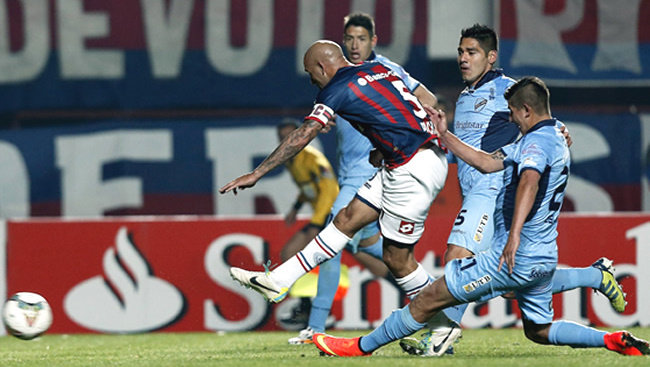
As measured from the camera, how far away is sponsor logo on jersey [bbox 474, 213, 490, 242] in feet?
22.1

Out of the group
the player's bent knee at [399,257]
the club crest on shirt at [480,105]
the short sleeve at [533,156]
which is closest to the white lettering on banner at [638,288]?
the club crest on shirt at [480,105]

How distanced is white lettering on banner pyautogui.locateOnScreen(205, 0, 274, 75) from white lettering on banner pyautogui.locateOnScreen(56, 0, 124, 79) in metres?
1.05

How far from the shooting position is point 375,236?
26.3ft

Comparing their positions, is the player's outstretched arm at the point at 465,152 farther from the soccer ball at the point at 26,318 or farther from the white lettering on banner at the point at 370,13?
the white lettering on banner at the point at 370,13

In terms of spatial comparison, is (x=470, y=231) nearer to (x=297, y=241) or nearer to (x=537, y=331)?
(x=537, y=331)

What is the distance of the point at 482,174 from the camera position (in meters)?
6.95

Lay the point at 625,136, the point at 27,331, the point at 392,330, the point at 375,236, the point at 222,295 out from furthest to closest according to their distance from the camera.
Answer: the point at 625,136 < the point at 222,295 < the point at 375,236 < the point at 27,331 < the point at 392,330

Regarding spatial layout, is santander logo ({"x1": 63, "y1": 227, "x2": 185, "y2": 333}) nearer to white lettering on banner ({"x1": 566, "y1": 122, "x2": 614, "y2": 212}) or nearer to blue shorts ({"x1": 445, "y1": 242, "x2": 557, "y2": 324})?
blue shorts ({"x1": 445, "y1": 242, "x2": 557, "y2": 324})

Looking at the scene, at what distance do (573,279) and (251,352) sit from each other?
6.75ft

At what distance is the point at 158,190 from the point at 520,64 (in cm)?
416

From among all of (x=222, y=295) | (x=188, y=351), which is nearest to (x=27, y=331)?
(x=188, y=351)

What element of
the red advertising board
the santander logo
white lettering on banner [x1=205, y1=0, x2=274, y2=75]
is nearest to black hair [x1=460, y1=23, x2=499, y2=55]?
the red advertising board

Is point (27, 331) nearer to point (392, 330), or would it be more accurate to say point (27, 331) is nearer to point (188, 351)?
point (188, 351)

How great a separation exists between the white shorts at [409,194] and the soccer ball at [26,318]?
2235 millimetres
